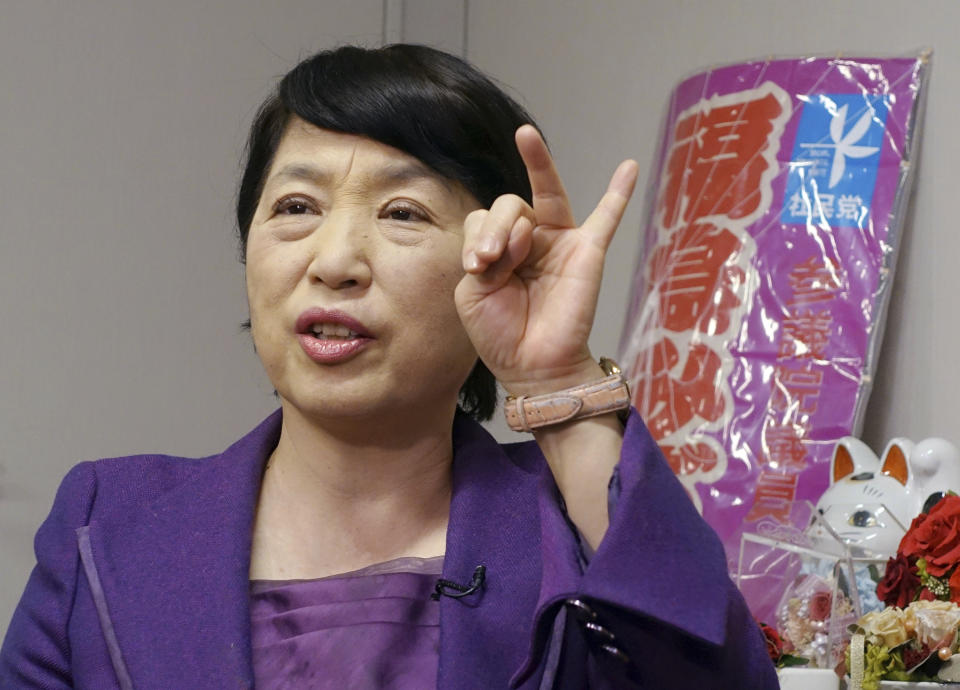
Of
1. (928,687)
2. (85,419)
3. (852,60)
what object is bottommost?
(85,419)

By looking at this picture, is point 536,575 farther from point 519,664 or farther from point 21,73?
point 21,73

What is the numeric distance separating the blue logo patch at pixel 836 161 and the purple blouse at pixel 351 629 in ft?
3.14

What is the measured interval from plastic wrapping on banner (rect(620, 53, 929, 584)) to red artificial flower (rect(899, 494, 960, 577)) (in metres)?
0.35

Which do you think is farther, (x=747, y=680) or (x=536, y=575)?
(x=536, y=575)

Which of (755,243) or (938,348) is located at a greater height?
(755,243)

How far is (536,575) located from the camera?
113 centimetres

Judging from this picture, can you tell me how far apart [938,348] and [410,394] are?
41.1 inches

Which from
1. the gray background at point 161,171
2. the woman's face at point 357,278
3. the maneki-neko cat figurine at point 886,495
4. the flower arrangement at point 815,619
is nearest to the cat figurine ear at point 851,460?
the maneki-neko cat figurine at point 886,495

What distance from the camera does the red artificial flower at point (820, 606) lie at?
1421mm

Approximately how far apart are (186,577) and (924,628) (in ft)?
2.32

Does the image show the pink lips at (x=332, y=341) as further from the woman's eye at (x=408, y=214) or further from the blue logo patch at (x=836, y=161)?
the blue logo patch at (x=836, y=161)

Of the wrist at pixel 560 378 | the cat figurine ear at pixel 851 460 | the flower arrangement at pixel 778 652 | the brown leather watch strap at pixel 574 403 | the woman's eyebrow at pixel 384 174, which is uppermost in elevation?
the woman's eyebrow at pixel 384 174

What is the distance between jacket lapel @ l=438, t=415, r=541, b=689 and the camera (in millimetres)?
1078

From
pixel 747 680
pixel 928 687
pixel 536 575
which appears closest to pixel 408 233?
pixel 536 575
